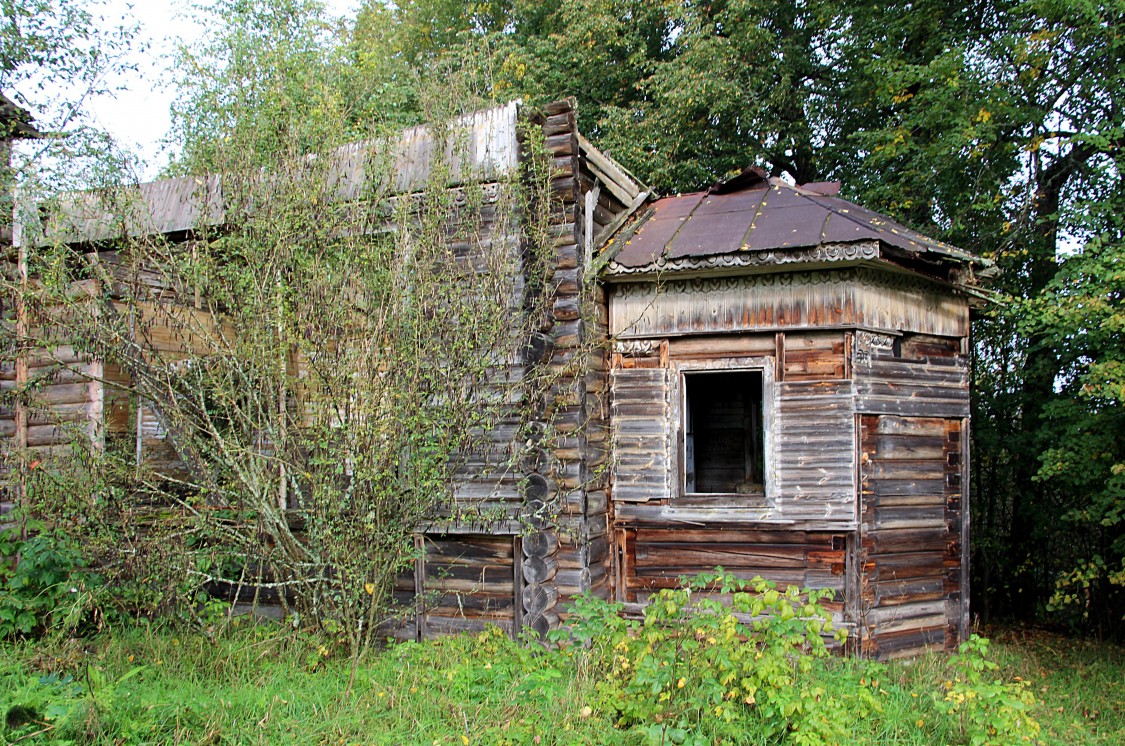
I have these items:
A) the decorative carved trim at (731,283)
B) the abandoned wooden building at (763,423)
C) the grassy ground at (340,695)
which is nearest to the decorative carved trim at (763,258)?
the abandoned wooden building at (763,423)

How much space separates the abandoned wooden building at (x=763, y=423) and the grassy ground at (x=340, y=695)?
0.78 meters

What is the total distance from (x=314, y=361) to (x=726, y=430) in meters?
6.72

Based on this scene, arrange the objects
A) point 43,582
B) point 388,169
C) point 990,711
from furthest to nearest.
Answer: point 388,169, point 43,582, point 990,711

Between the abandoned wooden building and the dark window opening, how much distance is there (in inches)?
127

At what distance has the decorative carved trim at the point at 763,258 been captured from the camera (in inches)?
254

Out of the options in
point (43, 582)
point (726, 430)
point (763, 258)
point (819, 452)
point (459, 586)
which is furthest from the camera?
point (726, 430)

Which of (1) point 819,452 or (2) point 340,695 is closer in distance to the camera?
(2) point 340,695

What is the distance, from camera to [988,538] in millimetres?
10297

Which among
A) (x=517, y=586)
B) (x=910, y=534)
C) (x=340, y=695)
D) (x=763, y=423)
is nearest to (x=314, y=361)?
(x=340, y=695)

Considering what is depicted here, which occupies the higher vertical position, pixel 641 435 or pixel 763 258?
pixel 763 258

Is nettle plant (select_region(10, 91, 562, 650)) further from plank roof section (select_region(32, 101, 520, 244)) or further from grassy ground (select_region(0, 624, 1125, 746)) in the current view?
grassy ground (select_region(0, 624, 1125, 746))

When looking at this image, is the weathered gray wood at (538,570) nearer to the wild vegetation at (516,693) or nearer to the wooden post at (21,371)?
the wild vegetation at (516,693)

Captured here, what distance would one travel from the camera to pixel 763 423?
729 centimetres

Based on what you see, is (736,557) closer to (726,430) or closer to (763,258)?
(763,258)
